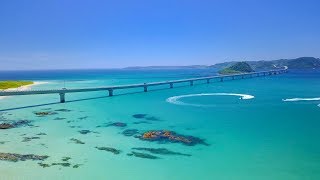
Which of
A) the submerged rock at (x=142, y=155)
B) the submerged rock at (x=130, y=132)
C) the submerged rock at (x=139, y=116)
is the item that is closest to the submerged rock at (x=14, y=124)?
the submerged rock at (x=130, y=132)

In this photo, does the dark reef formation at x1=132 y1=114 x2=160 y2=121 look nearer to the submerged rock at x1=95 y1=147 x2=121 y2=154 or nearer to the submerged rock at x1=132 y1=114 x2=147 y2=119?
the submerged rock at x1=132 y1=114 x2=147 y2=119

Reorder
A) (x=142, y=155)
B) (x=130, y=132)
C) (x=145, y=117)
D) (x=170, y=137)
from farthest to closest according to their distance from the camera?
(x=145, y=117) < (x=130, y=132) < (x=170, y=137) < (x=142, y=155)

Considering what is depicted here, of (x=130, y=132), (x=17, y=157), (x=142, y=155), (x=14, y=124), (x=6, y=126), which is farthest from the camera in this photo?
(x=14, y=124)

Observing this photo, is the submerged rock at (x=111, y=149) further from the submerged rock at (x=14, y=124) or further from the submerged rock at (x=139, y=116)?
the submerged rock at (x=139, y=116)

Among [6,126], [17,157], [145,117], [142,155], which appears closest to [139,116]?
[145,117]

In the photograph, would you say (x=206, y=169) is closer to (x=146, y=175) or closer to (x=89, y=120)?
(x=146, y=175)

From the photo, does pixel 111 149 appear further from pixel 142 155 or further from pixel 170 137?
pixel 170 137

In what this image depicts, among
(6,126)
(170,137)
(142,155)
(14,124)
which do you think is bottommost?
(142,155)

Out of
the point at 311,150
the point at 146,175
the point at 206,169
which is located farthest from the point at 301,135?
the point at 146,175

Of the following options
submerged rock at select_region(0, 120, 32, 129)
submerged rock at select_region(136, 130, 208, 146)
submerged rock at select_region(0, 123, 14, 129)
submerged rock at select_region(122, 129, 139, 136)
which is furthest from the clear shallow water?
submerged rock at select_region(0, 123, 14, 129)

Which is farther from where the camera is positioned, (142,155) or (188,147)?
(188,147)
